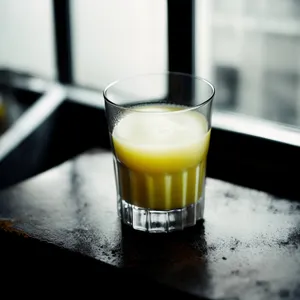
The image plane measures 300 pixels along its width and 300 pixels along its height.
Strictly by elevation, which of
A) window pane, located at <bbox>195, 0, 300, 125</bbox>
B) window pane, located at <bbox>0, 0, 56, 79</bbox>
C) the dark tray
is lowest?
window pane, located at <bbox>195, 0, 300, 125</bbox>

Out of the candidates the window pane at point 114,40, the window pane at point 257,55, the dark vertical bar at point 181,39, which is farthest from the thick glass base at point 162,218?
the window pane at point 257,55

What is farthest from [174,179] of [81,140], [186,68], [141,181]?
[81,140]

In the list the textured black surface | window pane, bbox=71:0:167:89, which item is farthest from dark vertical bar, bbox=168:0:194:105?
the textured black surface

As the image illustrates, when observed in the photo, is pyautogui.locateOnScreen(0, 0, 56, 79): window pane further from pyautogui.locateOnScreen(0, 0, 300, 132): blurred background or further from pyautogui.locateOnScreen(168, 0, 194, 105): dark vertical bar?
pyautogui.locateOnScreen(168, 0, 194, 105): dark vertical bar

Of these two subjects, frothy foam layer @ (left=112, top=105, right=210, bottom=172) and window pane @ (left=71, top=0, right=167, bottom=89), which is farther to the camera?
window pane @ (left=71, top=0, right=167, bottom=89)

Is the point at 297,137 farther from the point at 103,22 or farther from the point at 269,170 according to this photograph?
the point at 103,22

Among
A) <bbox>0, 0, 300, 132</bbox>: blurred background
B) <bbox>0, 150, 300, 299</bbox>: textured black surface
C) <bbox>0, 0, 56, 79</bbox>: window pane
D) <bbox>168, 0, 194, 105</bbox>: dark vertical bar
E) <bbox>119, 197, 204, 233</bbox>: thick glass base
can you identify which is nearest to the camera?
<bbox>0, 150, 300, 299</bbox>: textured black surface
